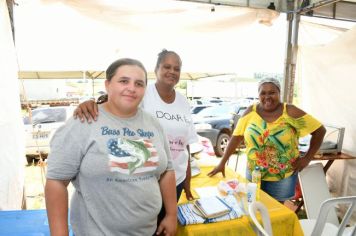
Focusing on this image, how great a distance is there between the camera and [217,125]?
23.2 ft

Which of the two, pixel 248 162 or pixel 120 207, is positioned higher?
pixel 120 207

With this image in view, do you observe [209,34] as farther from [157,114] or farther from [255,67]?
[157,114]

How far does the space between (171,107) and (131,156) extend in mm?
665

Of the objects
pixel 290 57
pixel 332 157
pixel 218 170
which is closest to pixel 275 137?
pixel 218 170

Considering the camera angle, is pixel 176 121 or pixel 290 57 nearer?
pixel 176 121

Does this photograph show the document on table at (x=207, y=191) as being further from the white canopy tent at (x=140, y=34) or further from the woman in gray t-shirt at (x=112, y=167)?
the white canopy tent at (x=140, y=34)

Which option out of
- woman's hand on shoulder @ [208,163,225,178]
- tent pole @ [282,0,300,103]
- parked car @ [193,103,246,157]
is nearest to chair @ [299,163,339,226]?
woman's hand on shoulder @ [208,163,225,178]

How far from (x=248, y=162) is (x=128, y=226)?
163cm

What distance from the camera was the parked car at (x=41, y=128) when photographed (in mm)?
5941

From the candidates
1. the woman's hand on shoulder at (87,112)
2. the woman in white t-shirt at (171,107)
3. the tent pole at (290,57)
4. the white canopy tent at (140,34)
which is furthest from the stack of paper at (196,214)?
the tent pole at (290,57)

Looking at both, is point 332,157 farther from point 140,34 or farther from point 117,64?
point 117,64

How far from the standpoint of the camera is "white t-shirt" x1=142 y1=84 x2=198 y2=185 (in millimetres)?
1716

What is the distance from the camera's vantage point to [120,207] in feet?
3.80

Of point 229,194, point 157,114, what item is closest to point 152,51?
point 157,114
